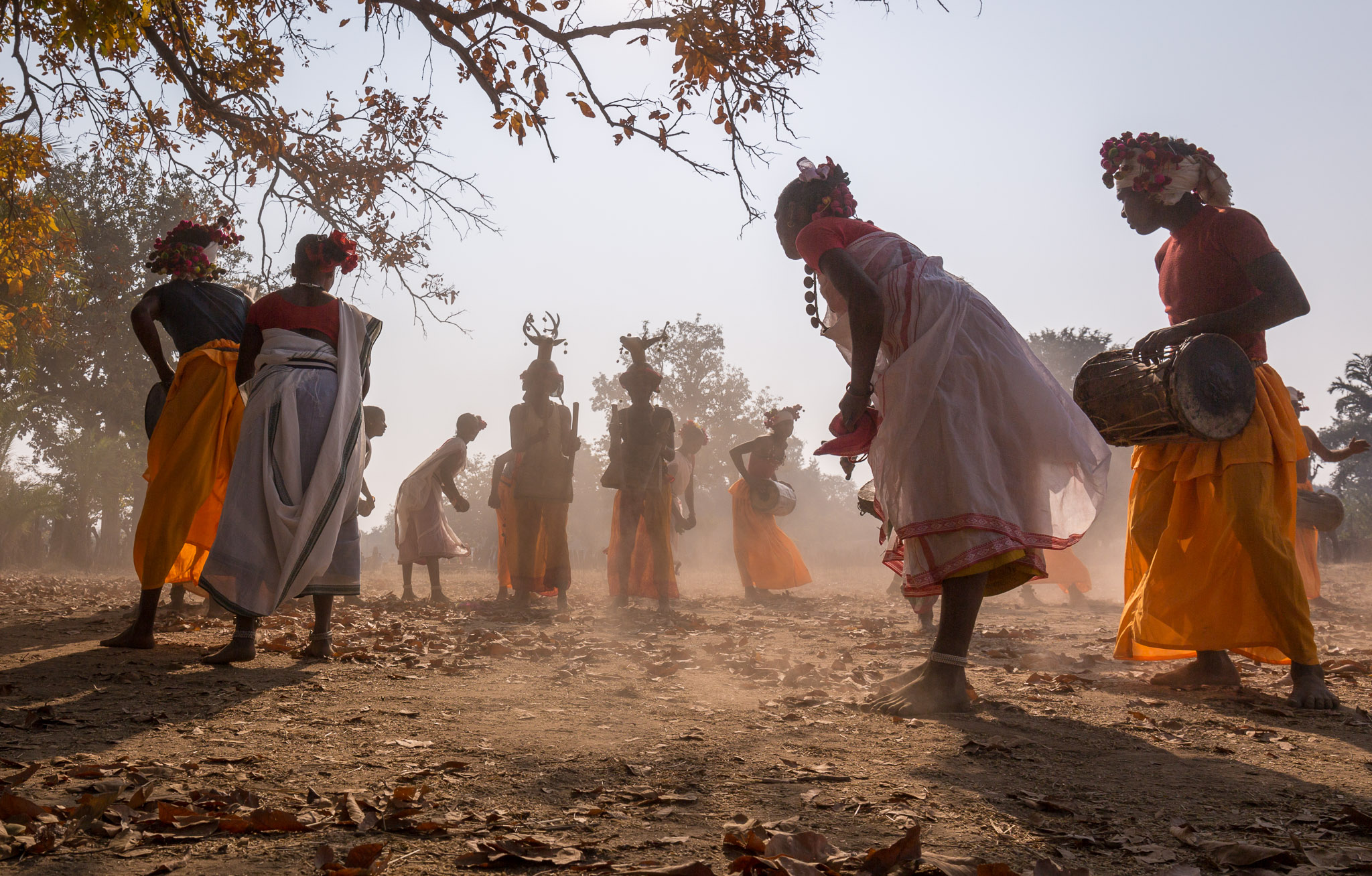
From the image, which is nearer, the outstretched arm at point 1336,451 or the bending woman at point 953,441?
the bending woman at point 953,441

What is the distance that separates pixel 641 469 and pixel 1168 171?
6325 mm

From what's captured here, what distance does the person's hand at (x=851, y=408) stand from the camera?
139 inches

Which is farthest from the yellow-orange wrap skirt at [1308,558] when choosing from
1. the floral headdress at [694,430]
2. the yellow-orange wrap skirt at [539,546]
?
the floral headdress at [694,430]

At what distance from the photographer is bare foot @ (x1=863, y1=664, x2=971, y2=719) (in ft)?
10.4

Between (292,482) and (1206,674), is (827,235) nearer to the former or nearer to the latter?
(1206,674)

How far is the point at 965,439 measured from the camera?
10.8 ft

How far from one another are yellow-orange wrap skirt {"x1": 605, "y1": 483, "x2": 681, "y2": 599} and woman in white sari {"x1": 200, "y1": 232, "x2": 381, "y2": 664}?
16.6 feet

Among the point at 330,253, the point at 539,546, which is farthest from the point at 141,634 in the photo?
the point at 539,546

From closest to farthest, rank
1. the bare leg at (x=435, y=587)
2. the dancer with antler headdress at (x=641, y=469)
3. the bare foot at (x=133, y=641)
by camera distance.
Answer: the bare foot at (x=133, y=641), the dancer with antler headdress at (x=641, y=469), the bare leg at (x=435, y=587)

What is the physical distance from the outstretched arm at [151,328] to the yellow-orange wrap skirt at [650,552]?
214 inches

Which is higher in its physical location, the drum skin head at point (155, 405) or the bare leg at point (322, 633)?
the drum skin head at point (155, 405)

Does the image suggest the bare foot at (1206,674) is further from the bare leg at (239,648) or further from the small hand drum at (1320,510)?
the small hand drum at (1320,510)

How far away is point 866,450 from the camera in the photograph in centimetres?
372

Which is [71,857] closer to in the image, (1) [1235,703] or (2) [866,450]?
(2) [866,450]
